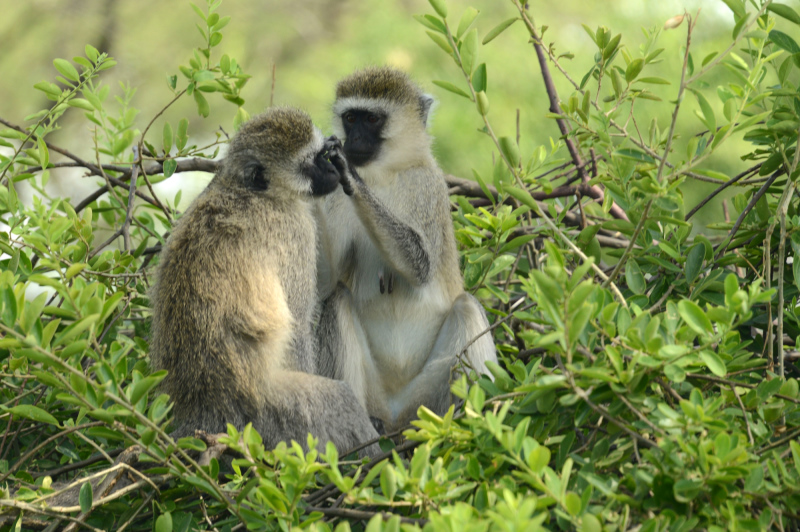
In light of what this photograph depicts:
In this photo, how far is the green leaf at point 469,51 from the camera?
2.05 metres

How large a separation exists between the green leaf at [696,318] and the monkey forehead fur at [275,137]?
63.4 inches

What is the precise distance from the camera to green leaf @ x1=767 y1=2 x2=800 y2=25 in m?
2.01

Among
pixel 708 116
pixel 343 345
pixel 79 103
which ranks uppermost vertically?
pixel 79 103

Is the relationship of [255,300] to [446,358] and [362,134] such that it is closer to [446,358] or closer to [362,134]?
[446,358]

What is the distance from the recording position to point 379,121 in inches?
133

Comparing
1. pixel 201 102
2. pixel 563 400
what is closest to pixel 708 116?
pixel 563 400

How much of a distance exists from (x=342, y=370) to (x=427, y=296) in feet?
1.76

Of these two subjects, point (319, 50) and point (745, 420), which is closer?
point (745, 420)

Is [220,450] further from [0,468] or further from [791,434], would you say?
[791,434]

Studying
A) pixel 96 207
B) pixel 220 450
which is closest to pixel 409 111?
pixel 96 207

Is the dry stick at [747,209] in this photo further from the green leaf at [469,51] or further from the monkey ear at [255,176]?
the monkey ear at [255,176]

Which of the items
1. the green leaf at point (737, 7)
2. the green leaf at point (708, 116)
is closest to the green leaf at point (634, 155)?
the green leaf at point (708, 116)

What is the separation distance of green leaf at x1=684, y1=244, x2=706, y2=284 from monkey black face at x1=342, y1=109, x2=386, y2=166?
1.58m

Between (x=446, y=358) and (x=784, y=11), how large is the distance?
70.0 inches
